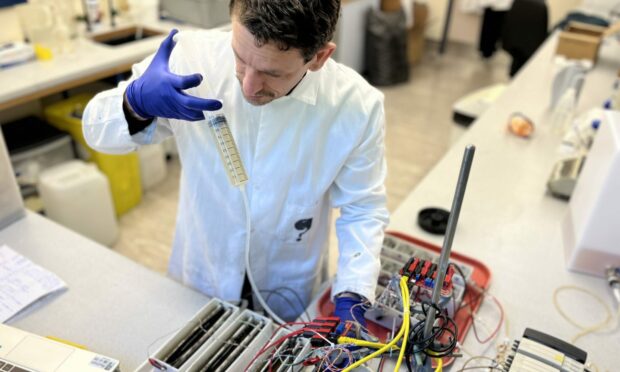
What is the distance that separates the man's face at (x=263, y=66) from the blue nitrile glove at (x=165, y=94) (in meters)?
0.08

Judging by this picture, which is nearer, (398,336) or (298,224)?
(398,336)

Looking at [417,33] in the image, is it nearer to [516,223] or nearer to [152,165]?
[152,165]

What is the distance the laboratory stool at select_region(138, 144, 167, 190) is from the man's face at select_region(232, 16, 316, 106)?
1.97 metres

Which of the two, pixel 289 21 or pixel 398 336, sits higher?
pixel 289 21

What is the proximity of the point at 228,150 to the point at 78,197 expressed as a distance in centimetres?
160

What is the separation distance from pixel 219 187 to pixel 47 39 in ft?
6.04

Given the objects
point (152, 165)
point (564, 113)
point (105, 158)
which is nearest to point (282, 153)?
point (564, 113)

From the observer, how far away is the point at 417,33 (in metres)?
4.65

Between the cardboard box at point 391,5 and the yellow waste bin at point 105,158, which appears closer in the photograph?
the yellow waste bin at point 105,158

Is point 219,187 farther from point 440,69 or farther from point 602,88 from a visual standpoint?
point 440,69

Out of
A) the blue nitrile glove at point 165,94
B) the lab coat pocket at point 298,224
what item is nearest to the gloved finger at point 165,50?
the blue nitrile glove at point 165,94

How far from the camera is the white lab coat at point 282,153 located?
1027 millimetres

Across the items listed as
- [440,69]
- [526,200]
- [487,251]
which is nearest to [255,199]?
[487,251]

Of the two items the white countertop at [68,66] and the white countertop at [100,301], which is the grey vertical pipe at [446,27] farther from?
the white countertop at [100,301]
